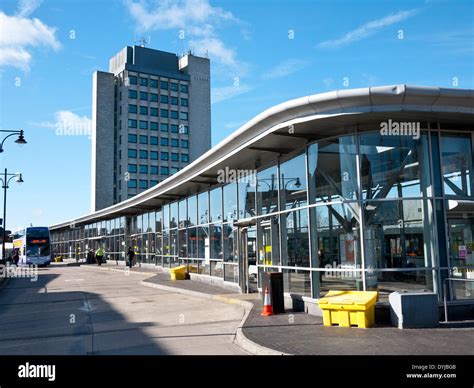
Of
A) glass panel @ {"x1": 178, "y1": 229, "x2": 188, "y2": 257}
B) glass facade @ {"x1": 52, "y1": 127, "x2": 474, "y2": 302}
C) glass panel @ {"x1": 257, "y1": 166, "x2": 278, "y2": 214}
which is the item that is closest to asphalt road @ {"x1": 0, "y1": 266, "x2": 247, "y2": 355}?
glass facade @ {"x1": 52, "y1": 127, "x2": 474, "y2": 302}

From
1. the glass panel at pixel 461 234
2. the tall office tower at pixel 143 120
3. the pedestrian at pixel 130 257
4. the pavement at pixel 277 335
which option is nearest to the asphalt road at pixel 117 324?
the pavement at pixel 277 335

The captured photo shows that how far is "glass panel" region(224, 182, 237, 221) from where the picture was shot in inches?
740

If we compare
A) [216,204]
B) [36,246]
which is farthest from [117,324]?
[36,246]

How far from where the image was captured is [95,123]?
309 ft

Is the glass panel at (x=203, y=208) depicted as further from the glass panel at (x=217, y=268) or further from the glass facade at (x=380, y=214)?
the glass facade at (x=380, y=214)

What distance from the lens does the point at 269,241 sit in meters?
15.4

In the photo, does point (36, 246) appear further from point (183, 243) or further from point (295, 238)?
point (295, 238)

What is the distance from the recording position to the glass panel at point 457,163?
11586 mm

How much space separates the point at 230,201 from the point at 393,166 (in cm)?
889

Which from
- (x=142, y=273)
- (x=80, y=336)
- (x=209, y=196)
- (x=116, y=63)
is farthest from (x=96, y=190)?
(x=80, y=336)

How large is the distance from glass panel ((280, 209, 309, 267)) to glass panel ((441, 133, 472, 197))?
365cm
